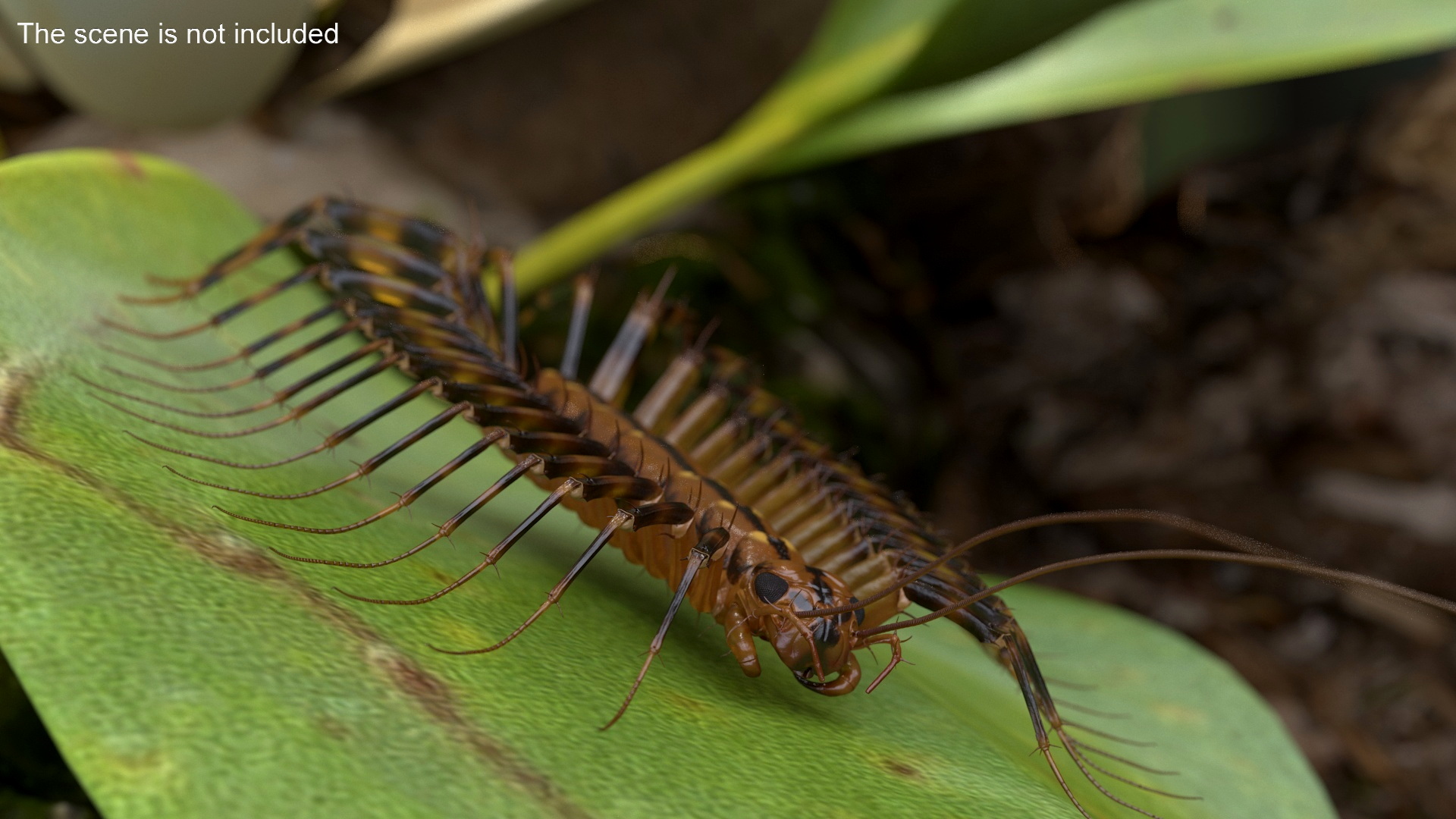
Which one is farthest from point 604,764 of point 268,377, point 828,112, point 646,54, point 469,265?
point 646,54

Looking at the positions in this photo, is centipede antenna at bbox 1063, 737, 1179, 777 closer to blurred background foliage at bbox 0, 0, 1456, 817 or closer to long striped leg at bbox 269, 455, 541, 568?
long striped leg at bbox 269, 455, 541, 568

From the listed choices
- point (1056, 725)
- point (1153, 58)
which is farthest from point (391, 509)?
point (1153, 58)

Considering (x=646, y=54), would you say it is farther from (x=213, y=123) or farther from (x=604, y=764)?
(x=604, y=764)

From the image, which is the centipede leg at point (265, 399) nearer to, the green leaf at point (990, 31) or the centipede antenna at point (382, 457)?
the centipede antenna at point (382, 457)

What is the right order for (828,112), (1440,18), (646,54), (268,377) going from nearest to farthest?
(268,377)
(1440,18)
(828,112)
(646,54)

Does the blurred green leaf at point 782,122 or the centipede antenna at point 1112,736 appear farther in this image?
the blurred green leaf at point 782,122

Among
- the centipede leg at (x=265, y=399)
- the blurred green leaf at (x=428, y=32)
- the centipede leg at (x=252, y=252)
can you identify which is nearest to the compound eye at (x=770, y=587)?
the centipede leg at (x=265, y=399)

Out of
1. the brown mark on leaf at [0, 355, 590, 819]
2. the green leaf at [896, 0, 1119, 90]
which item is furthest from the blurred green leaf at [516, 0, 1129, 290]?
the brown mark on leaf at [0, 355, 590, 819]
